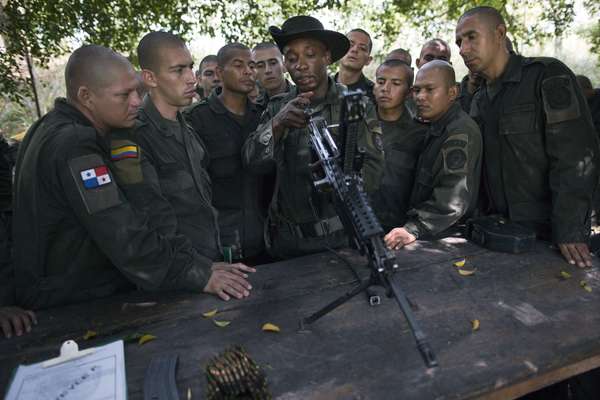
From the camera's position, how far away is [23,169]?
1976 millimetres

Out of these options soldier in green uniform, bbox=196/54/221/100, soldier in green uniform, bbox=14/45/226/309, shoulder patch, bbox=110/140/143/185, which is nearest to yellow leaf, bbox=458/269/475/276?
soldier in green uniform, bbox=14/45/226/309

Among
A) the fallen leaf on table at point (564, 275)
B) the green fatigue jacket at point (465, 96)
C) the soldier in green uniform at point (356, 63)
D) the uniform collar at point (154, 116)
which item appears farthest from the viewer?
the soldier in green uniform at point (356, 63)

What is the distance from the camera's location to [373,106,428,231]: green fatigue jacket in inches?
128

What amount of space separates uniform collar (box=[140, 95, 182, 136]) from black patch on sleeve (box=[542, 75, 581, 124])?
240 centimetres

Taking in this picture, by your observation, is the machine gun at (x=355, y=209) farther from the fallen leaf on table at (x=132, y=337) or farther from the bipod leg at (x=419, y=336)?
the fallen leaf on table at (x=132, y=337)

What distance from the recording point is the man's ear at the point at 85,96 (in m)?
2.18

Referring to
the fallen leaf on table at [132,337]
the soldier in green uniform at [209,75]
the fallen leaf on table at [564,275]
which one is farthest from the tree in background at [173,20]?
the fallen leaf on table at [564,275]

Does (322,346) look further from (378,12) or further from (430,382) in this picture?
(378,12)

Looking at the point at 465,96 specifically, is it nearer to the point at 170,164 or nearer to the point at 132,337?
the point at 170,164

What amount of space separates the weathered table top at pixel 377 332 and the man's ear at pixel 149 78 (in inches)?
53.9

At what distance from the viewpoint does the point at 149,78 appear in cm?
271

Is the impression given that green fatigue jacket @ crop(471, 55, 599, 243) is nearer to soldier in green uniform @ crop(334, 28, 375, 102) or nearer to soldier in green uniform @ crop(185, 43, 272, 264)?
soldier in green uniform @ crop(185, 43, 272, 264)

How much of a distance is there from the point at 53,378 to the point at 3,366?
1.06 feet

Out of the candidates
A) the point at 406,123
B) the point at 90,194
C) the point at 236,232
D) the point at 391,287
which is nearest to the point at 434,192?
the point at 406,123
